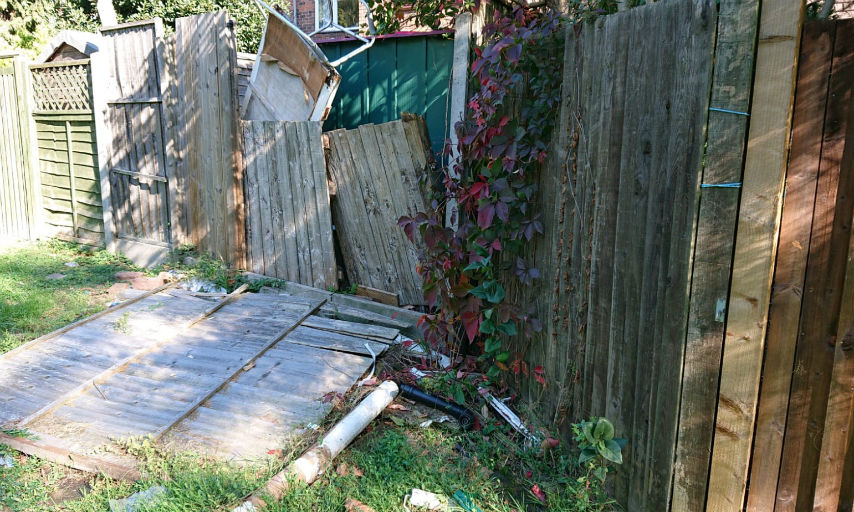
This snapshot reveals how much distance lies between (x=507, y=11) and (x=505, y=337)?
2.21 meters

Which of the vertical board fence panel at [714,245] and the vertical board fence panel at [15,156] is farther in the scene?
the vertical board fence panel at [15,156]

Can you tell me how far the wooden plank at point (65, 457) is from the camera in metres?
2.92

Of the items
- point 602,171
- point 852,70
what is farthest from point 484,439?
point 852,70

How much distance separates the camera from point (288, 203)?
5.39m

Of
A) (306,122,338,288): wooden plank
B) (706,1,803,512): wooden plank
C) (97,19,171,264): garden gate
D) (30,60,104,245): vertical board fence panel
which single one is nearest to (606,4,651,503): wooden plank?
(706,1,803,512): wooden plank

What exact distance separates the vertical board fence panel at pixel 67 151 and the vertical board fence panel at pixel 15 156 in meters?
0.16

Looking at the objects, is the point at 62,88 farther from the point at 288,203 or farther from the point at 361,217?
the point at 361,217

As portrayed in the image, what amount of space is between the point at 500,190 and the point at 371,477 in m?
1.68

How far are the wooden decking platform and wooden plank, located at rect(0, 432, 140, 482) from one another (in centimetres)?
3

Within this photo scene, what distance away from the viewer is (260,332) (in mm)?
4617

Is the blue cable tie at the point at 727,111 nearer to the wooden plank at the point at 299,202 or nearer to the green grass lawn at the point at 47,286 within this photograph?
the wooden plank at the point at 299,202

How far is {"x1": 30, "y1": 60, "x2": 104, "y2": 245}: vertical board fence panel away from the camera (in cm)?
721

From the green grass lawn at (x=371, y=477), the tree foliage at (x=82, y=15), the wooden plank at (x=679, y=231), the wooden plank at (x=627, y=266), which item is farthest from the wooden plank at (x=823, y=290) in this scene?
the tree foliage at (x=82, y=15)

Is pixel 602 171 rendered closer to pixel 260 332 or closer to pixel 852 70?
pixel 852 70
